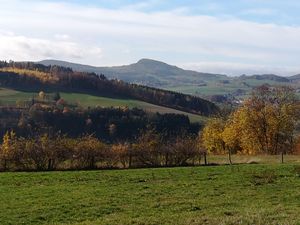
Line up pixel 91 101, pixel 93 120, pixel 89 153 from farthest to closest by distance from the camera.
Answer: pixel 91 101 → pixel 93 120 → pixel 89 153

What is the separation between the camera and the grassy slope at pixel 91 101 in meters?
138

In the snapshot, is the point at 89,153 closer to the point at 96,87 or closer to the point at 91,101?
the point at 91,101

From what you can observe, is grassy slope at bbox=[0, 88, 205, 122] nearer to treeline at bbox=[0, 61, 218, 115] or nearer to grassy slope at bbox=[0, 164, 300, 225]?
treeline at bbox=[0, 61, 218, 115]

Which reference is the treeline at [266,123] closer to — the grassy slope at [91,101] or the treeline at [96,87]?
→ the grassy slope at [91,101]

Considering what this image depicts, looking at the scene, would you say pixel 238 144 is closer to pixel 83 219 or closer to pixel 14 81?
pixel 83 219

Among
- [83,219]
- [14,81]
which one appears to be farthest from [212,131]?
[14,81]

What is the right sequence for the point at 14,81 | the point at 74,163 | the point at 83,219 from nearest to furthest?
the point at 83,219
the point at 74,163
the point at 14,81

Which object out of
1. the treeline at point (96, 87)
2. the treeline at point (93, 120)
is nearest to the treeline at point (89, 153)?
the treeline at point (93, 120)

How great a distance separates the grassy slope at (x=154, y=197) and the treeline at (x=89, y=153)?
19.2 ft

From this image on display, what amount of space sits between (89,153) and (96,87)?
134 metres

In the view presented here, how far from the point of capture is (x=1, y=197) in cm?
2186

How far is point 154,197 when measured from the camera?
21641mm

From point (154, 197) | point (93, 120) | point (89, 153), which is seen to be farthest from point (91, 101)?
point (154, 197)

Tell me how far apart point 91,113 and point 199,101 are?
5690 cm
